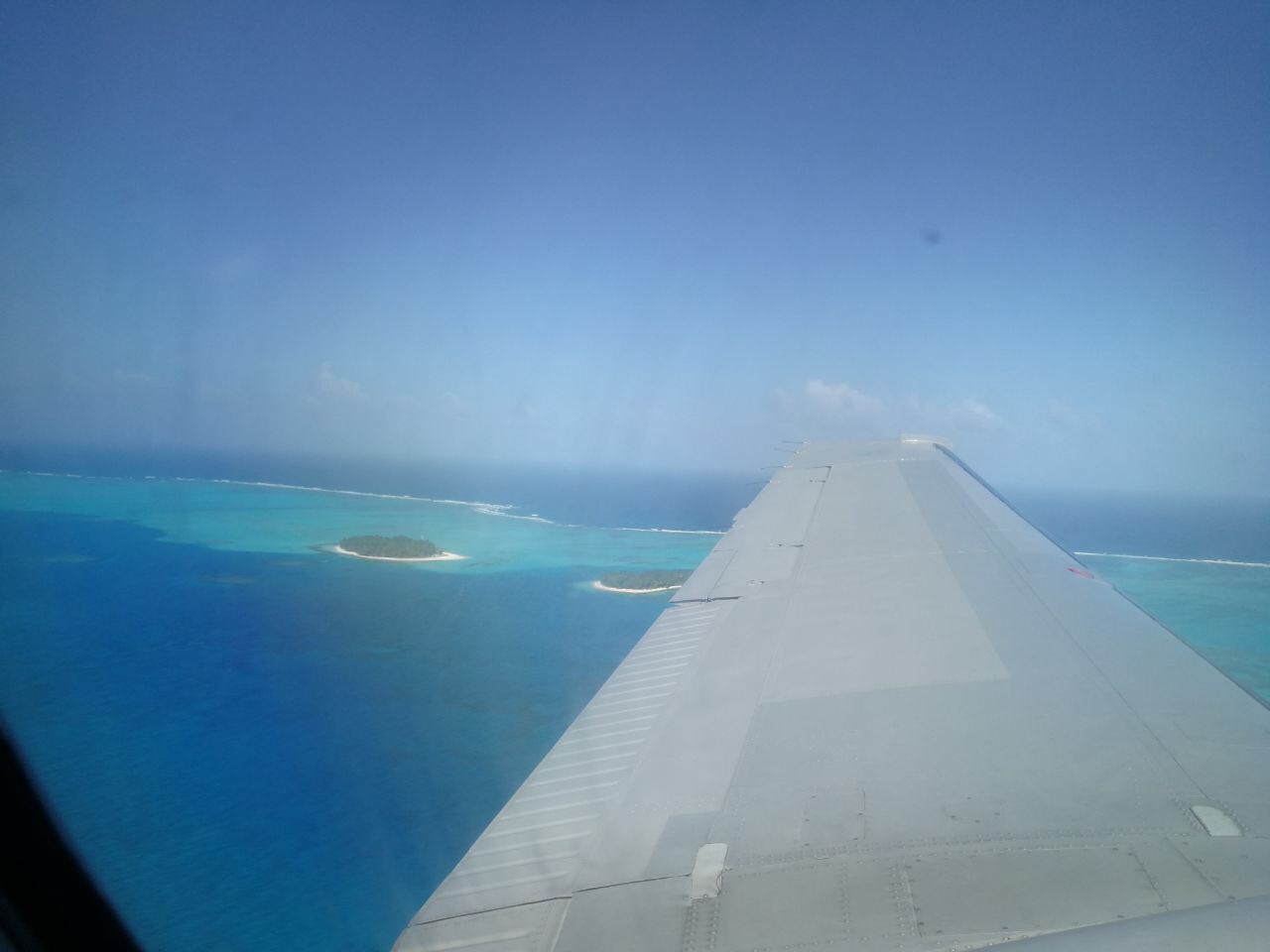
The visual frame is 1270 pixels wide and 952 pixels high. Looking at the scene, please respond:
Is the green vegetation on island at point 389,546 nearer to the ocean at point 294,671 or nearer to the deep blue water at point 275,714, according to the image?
the ocean at point 294,671

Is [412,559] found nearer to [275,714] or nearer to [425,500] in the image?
[275,714]

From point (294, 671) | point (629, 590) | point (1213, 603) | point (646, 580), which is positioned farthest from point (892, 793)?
point (1213, 603)

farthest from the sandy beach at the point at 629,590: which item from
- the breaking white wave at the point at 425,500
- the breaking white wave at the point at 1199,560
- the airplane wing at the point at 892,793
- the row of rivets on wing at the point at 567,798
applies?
the breaking white wave at the point at 1199,560

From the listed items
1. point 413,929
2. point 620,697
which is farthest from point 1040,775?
point 413,929

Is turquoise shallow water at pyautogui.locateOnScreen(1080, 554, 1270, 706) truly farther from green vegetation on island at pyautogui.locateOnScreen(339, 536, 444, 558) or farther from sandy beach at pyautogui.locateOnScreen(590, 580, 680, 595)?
green vegetation on island at pyautogui.locateOnScreen(339, 536, 444, 558)

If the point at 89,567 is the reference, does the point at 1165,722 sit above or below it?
above

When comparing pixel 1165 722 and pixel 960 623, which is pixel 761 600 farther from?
pixel 1165 722

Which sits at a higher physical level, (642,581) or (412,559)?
(642,581)
